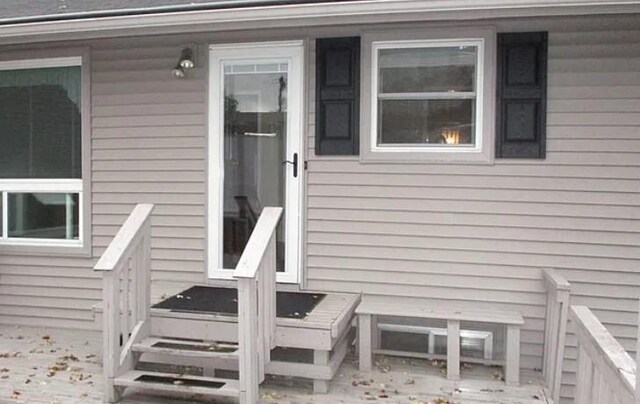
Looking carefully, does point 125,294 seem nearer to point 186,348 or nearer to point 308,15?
point 186,348

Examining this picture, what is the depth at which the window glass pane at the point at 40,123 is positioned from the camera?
4715 millimetres

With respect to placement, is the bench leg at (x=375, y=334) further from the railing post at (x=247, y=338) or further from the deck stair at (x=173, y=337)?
the railing post at (x=247, y=338)

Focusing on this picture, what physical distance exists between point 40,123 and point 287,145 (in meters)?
2.26

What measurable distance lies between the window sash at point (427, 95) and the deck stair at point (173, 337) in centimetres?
126

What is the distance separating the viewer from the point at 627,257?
382cm

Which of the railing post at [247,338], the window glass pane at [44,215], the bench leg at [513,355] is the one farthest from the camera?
the window glass pane at [44,215]

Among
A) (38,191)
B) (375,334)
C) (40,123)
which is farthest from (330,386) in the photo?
(40,123)

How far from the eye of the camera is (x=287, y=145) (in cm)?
428

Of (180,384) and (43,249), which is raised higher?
(43,249)

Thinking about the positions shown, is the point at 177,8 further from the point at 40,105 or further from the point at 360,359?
the point at 360,359

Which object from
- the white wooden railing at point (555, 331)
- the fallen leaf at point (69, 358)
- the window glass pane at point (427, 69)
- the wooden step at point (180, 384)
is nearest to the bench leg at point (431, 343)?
the white wooden railing at point (555, 331)

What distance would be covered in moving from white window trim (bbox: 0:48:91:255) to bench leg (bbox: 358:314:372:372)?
2.48m

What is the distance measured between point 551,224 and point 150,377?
9.38 feet

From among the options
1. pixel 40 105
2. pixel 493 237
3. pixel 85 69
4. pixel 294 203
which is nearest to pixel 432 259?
pixel 493 237
